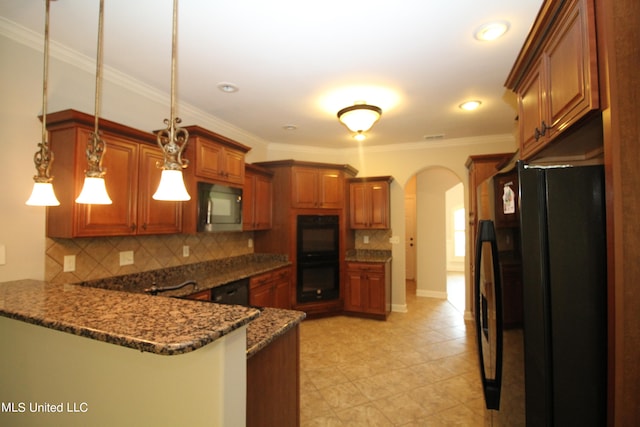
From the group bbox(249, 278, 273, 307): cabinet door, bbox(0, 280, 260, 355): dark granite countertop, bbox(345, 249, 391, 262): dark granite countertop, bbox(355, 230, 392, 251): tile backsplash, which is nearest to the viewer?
bbox(0, 280, 260, 355): dark granite countertop

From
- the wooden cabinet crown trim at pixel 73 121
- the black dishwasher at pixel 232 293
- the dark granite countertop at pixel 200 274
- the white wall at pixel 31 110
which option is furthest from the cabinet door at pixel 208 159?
the black dishwasher at pixel 232 293

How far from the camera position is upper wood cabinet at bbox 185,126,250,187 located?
2.90 meters

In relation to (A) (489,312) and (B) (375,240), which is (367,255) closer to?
(B) (375,240)

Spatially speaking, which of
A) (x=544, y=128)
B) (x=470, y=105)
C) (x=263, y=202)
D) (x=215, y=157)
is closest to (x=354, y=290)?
(x=263, y=202)

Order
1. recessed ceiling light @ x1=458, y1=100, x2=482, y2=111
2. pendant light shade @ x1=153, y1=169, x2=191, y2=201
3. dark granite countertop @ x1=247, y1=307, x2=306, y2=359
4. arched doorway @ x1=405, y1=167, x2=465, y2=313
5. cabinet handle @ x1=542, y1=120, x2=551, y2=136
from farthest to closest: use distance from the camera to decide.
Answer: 1. arched doorway @ x1=405, y1=167, x2=465, y2=313
2. recessed ceiling light @ x1=458, y1=100, x2=482, y2=111
3. cabinet handle @ x1=542, y1=120, x2=551, y2=136
4. pendant light shade @ x1=153, y1=169, x2=191, y2=201
5. dark granite countertop @ x1=247, y1=307, x2=306, y2=359

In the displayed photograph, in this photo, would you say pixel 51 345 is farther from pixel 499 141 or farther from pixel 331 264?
pixel 499 141

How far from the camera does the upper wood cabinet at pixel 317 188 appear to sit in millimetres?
4352

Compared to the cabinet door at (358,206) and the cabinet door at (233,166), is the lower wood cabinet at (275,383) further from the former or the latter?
the cabinet door at (358,206)

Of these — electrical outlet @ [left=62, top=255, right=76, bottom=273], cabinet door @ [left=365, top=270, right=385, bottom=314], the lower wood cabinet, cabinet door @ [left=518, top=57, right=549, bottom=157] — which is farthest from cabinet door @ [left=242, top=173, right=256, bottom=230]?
cabinet door @ [left=518, top=57, right=549, bottom=157]

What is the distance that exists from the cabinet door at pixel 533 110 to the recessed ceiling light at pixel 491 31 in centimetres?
50

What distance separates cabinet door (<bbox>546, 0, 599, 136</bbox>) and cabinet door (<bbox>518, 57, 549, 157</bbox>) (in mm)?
91

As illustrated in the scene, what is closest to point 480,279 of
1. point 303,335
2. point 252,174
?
point 303,335

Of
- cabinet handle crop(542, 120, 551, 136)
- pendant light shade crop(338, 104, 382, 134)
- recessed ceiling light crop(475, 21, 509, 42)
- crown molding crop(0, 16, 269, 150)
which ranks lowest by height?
cabinet handle crop(542, 120, 551, 136)

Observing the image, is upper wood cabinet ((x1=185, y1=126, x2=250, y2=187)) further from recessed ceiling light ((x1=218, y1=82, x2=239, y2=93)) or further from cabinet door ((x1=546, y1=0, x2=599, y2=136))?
cabinet door ((x1=546, y1=0, x2=599, y2=136))
